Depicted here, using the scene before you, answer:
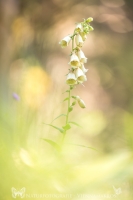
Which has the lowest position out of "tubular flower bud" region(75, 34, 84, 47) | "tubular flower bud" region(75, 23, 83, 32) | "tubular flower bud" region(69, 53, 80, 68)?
"tubular flower bud" region(69, 53, 80, 68)

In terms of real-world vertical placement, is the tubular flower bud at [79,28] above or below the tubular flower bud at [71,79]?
above

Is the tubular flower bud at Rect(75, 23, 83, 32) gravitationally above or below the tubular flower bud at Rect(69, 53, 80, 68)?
above

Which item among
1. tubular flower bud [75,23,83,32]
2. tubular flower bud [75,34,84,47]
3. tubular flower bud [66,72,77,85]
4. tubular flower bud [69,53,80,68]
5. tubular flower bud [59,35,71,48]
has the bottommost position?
tubular flower bud [66,72,77,85]

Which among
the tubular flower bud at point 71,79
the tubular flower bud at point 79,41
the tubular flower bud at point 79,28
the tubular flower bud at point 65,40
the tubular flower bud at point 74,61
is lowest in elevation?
the tubular flower bud at point 71,79

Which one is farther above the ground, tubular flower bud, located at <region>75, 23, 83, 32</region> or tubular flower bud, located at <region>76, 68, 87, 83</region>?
tubular flower bud, located at <region>75, 23, 83, 32</region>

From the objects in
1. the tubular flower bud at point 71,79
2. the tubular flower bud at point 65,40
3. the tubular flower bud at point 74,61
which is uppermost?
the tubular flower bud at point 65,40

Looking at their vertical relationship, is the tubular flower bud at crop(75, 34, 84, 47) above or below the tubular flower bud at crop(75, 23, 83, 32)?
below

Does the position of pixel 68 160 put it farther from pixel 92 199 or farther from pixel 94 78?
pixel 94 78

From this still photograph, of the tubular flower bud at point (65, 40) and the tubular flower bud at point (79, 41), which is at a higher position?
the tubular flower bud at point (65, 40)

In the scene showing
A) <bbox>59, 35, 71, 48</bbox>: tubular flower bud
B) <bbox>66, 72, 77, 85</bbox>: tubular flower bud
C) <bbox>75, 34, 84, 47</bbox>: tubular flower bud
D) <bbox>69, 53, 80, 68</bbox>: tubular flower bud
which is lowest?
<bbox>66, 72, 77, 85</bbox>: tubular flower bud

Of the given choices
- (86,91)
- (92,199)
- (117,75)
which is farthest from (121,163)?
(117,75)

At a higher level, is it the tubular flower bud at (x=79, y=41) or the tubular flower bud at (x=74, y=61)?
the tubular flower bud at (x=79, y=41)

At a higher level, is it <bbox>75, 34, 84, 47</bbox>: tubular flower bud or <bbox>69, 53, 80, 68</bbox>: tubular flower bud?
<bbox>75, 34, 84, 47</bbox>: tubular flower bud
